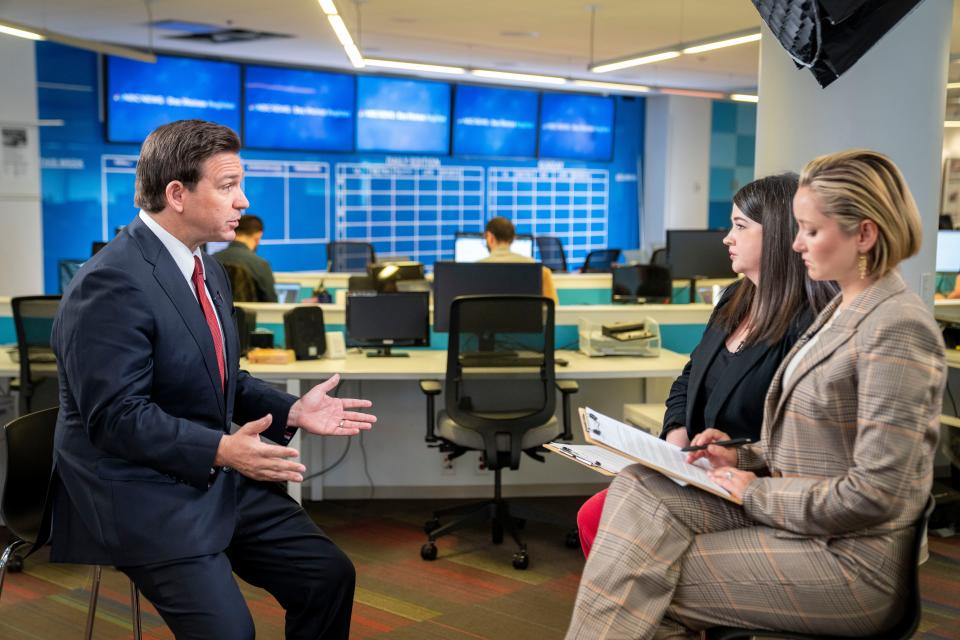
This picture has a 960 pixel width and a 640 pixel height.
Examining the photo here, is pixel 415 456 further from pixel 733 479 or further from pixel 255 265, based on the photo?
pixel 733 479

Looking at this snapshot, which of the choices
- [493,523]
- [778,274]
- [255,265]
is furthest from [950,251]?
[778,274]

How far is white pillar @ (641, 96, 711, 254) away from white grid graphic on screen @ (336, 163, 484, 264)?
9.03ft

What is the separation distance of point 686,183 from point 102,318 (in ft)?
41.3

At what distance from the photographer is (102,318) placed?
196 centimetres

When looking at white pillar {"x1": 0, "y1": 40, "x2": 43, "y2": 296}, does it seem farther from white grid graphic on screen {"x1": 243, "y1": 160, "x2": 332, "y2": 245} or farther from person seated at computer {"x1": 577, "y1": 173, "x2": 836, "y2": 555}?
person seated at computer {"x1": 577, "y1": 173, "x2": 836, "y2": 555}

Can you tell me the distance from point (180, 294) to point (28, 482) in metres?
0.98

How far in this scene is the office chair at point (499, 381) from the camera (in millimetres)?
4211

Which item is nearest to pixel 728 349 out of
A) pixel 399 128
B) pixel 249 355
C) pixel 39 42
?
pixel 249 355

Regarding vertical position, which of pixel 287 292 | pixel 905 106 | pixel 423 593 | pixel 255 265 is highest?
pixel 905 106

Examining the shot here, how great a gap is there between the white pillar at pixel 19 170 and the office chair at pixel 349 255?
8.85 ft

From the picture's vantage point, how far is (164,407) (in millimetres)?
2086

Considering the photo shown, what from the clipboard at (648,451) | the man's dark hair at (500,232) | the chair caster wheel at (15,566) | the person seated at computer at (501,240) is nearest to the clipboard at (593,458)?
the clipboard at (648,451)

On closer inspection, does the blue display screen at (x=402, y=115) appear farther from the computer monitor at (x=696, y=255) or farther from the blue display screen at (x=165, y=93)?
the computer monitor at (x=696, y=255)

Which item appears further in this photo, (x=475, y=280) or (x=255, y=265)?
(x=255, y=265)
